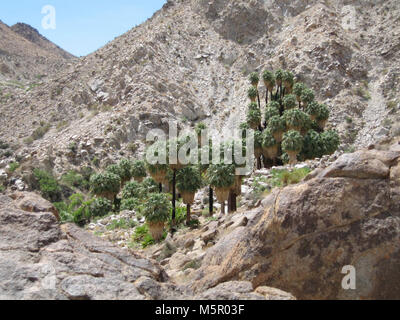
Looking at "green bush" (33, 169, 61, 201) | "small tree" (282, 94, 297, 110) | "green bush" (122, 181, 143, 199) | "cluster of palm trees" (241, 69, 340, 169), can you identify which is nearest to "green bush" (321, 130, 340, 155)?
"cluster of palm trees" (241, 69, 340, 169)

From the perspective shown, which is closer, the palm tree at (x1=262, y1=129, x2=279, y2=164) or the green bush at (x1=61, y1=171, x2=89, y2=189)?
the palm tree at (x1=262, y1=129, x2=279, y2=164)

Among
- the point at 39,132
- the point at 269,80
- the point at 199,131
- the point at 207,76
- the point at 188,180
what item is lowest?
the point at 188,180

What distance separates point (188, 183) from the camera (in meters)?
33.2

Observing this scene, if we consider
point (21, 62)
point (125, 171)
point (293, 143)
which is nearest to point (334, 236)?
point (293, 143)

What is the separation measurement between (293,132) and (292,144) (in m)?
1.60

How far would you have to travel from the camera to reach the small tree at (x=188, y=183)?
33031 millimetres

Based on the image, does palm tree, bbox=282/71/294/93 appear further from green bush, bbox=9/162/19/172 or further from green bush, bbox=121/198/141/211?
green bush, bbox=9/162/19/172

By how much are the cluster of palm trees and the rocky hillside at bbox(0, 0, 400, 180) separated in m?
4.00

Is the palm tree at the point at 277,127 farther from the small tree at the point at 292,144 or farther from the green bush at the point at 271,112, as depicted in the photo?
the green bush at the point at 271,112

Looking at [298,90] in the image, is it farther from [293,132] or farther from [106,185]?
[106,185]

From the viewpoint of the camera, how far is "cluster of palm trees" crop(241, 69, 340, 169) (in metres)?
41.0

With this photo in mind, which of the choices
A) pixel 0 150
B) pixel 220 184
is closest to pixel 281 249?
pixel 220 184

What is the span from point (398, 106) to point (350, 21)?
2543cm

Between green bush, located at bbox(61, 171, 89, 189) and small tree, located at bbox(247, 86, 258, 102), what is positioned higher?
small tree, located at bbox(247, 86, 258, 102)
